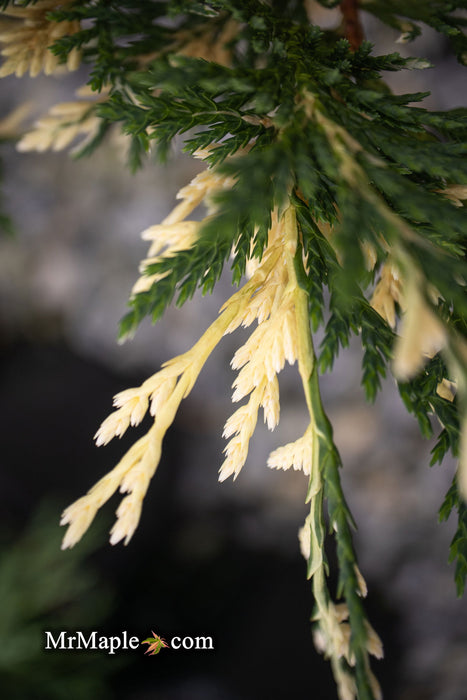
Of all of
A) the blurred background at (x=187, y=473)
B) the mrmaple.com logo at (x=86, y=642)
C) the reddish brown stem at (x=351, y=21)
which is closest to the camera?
the reddish brown stem at (x=351, y=21)

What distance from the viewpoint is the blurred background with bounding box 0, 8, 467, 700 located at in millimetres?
2193

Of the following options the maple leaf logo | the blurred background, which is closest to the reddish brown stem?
the blurred background

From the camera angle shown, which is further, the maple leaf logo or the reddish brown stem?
the maple leaf logo

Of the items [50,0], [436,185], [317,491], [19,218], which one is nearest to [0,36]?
[50,0]

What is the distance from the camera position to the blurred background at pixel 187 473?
219 cm

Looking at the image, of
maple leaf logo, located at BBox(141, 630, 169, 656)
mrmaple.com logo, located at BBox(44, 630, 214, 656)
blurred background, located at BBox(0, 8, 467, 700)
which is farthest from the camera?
blurred background, located at BBox(0, 8, 467, 700)

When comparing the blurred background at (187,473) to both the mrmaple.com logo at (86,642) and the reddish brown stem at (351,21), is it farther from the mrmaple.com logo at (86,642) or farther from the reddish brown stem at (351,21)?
the reddish brown stem at (351,21)

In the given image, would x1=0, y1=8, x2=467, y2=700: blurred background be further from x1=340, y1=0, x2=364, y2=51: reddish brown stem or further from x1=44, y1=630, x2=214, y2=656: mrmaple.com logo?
x1=340, y1=0, x2=364, y2=51: reddish brown stem

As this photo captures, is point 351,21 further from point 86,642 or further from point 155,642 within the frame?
point 86,642

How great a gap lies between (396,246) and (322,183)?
0.28 m

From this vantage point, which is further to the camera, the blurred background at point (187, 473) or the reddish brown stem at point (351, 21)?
the blurred background at point (187, 473)

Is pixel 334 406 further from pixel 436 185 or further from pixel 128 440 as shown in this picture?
pixel 436 185

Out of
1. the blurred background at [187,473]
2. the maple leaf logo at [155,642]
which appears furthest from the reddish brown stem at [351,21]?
the maple leaf logo at [155,642]

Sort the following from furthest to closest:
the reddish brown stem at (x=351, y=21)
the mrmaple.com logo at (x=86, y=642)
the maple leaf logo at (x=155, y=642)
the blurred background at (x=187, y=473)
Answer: the blurred background at (x=187, y=473), the mrmaple.com logo at (x=86, y=642), the maple leaf logo at (x=155, y=642), the reddish brown stem at (x=351, y=21)
